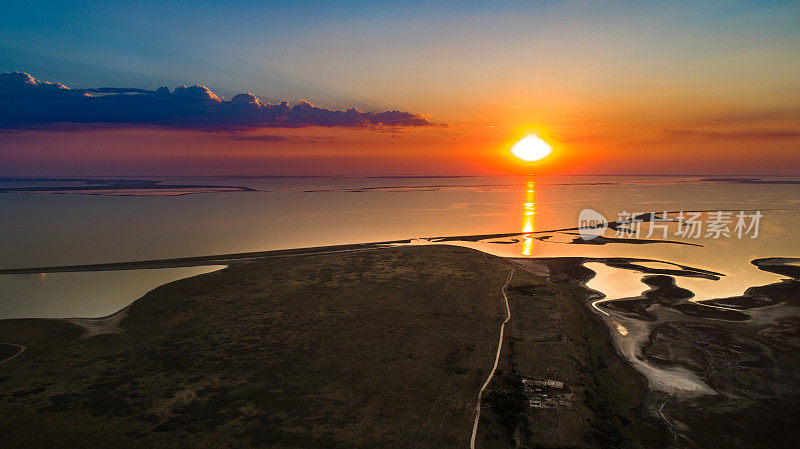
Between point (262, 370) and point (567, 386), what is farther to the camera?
point (262, 370)

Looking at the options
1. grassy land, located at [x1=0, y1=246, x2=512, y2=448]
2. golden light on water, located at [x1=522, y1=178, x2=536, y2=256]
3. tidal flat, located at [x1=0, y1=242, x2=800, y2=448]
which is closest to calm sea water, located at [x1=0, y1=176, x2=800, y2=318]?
golden light on water, located at [x1=522, y1=178, x2=536, y2=256]

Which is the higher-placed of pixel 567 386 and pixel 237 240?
pixel 567 386

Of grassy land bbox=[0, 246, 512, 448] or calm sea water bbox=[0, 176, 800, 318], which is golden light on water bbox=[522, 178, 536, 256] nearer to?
calm sea water bbox=[0, 176, 800, 318]

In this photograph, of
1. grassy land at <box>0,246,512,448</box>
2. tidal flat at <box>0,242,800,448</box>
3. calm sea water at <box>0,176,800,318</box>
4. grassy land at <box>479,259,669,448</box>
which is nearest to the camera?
grassy land at <box>479,259,669,448</box>

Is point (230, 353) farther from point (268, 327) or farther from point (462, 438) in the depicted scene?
point (462, 438)

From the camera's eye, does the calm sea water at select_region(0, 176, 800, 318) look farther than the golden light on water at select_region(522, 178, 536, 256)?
No

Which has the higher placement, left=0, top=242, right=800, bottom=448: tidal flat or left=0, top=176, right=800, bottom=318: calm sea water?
left=0, top=242, right=800, bottom=448: tidal flat

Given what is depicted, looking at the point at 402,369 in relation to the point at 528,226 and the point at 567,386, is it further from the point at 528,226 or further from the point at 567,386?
the point at 528,226

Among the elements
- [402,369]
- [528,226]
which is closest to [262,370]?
[402,369]

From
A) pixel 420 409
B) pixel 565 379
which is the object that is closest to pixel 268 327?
pixel 420 409
